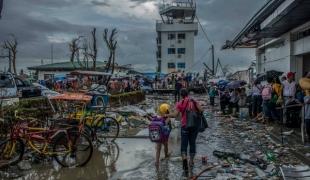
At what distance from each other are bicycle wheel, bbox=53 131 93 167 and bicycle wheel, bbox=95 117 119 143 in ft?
10.2

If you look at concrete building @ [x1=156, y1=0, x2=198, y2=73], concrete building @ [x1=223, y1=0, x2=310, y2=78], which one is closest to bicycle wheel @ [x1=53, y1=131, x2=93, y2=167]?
concrete building @ [x1=223, y1=0, x2=310, y2=78]

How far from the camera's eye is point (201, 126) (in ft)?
29.5

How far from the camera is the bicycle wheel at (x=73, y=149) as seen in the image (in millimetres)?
9422

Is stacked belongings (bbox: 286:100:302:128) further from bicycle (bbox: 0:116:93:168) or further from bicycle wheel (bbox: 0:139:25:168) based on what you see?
bicycle wheel (bbox: 0:139:25:168)

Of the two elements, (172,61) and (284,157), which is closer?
(284,157)

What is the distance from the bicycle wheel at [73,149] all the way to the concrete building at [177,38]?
6822 cm

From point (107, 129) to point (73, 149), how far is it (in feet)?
14.8

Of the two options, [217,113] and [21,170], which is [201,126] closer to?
[21,170]

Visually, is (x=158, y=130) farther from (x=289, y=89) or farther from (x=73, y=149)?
(x=289, y=89)

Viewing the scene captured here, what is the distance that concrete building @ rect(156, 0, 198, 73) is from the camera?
79.4 metres

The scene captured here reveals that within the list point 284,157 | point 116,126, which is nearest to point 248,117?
point 116,126

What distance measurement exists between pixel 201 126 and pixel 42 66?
68.9m

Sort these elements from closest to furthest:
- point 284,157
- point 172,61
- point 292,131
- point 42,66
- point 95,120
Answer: point 284,157
point 95,120
point 292,131
point 42,66
point 172,61

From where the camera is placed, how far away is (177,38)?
264 ft
